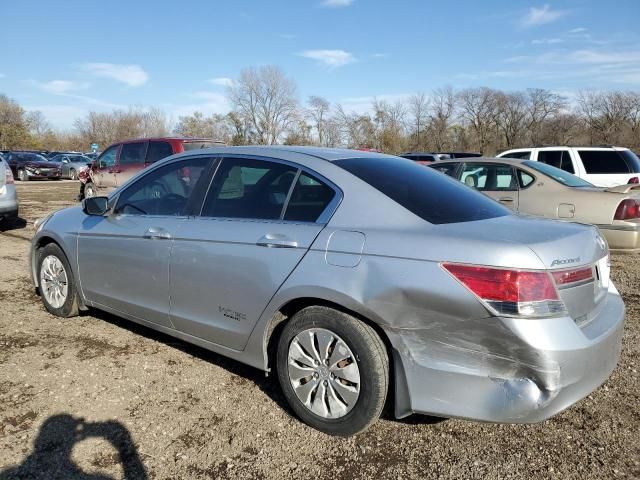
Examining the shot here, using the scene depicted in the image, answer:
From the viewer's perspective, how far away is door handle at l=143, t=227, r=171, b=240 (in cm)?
370

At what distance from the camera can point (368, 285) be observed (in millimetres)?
2682

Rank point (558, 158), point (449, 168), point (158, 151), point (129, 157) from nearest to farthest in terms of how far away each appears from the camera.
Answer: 1. point (449, 168)
2. point (558, 158)
3. point (158, 151)
4. point (129, 157)

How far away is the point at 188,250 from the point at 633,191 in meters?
6.34

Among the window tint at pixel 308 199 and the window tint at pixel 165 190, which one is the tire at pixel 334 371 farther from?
the window tint at pixel 165 190

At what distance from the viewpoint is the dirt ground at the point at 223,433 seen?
2668mm

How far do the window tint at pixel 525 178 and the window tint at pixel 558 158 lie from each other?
392 cm

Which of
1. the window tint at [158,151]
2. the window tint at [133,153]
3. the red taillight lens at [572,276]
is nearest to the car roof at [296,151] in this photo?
the red taillight lens at [572,276]

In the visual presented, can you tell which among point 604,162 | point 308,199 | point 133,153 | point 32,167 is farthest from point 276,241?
point 32,167

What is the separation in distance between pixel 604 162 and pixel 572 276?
9768mm

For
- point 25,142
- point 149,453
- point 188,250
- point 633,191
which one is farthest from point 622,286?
point 25,142

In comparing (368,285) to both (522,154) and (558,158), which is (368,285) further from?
(522,154)

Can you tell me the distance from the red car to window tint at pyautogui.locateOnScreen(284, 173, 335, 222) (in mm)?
8537

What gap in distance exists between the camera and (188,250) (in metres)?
3.53

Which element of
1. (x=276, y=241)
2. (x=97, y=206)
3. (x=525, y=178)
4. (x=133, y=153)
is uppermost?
(x=133, y=153)
